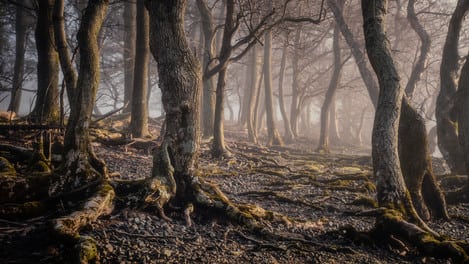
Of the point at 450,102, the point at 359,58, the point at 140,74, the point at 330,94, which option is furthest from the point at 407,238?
the point at 330,94

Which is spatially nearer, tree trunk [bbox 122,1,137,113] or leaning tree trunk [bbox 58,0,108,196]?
leaning tree trunk [bbox 58,0,108,196]

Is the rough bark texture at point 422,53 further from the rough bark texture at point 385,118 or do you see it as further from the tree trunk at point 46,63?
the tree trunk at point 46,63

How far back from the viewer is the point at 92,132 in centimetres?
1013

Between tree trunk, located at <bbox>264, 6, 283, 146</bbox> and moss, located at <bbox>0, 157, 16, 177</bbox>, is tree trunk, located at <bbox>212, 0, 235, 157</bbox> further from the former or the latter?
tree trunk, located at <bbox>264, 6, 283, 146</bbox>

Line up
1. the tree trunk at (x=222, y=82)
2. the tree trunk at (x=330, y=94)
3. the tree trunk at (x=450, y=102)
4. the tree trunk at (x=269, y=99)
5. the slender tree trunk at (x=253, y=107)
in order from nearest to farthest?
the tree trunk at (x=450, y=102) → the tree trunk at (x=222, y=82) → the tree trunk at (x=330, y=94) → the slender tree trunk at (x=253, y=107) → the tree trunk at (x=269, y=99)

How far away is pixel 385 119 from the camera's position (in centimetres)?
584

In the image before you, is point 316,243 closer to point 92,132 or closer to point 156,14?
point 156,14

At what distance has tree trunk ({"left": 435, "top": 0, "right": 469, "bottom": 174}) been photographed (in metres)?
9.59

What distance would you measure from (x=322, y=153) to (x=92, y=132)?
40.7 ft

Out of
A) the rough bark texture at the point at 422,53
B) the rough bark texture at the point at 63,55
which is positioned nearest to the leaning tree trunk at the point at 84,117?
the rough bark texture at the point at 63,55

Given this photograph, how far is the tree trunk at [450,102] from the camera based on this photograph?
959 cm

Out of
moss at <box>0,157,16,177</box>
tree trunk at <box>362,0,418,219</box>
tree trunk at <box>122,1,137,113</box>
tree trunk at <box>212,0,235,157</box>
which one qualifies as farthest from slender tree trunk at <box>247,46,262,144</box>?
moss at <box>0,157,16,177</box>

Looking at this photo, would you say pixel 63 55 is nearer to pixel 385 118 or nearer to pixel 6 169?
pixel 6 169

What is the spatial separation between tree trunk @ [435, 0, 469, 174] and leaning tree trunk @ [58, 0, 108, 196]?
10692 mm
